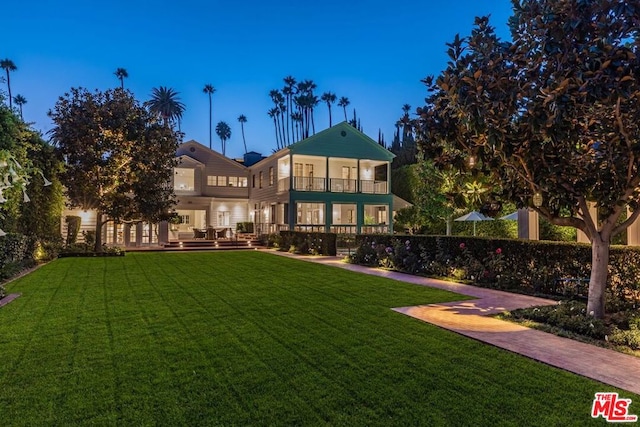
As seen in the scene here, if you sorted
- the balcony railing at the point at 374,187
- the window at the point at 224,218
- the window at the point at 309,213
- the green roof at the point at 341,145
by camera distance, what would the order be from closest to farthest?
the green roof at the point at 341,145, the balcony railing at the point at 374,187, the window at the point at 309,213, the window at the point at 224,218

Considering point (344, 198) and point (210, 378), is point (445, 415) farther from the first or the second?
point (344, 198)

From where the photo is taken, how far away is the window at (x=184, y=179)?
28.0 metres

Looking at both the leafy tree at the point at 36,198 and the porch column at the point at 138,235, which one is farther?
the porch column at the point at 138,235

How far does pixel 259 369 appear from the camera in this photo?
4152 mm

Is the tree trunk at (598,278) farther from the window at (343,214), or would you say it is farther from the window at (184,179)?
the window at (184,179)

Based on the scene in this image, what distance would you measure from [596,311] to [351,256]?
30.9 ft

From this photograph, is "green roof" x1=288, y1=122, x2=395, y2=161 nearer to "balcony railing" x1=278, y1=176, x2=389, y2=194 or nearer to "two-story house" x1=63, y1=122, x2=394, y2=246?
"two-story house" x1=63, y1=122, x2=394, y2=246

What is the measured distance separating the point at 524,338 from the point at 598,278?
1.89 m

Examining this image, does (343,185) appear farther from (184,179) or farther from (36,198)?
(36,198)

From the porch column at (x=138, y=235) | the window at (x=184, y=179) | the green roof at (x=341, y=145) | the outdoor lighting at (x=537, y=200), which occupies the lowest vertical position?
the porch column at (x=138, y=235)

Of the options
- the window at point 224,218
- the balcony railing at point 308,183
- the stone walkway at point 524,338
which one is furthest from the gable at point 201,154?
the stone walkway at point 524,338

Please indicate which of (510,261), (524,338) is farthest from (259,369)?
(510,261)

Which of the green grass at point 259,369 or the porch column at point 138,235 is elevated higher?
the porch column at point 138,235

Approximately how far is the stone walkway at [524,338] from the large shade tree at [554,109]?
4.90 ft
